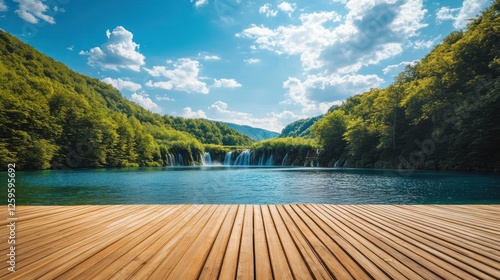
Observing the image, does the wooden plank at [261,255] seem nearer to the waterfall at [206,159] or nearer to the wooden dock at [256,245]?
the wooden dock at [256,245]

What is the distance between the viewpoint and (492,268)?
2.52 meters

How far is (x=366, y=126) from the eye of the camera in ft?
150

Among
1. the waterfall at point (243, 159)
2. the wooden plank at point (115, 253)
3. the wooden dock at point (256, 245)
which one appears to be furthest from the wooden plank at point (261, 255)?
the waterfall at point (243, 159)

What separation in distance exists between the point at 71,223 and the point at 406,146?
139ft

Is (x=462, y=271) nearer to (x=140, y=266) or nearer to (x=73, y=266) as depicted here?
(x=140, y=266)

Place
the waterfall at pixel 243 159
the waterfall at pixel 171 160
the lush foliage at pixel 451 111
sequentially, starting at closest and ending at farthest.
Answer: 1. the lush foliage at pixel 451 111
2. the waterfall at pixel 243 159
3. the waterfall at pixel 171 160

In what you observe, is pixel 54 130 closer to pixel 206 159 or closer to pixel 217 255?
pixel 206 159

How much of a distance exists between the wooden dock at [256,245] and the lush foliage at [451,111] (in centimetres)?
2642

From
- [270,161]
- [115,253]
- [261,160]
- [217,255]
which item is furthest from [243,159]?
[217,255]

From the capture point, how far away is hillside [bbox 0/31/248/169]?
1524 inches

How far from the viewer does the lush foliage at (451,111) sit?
2491cm

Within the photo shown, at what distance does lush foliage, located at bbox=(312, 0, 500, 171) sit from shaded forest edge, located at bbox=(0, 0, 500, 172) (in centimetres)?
10

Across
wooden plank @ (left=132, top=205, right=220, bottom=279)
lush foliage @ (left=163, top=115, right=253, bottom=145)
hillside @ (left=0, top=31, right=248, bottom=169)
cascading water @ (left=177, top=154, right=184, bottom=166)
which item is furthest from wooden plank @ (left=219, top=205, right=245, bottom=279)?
lush foliage @ (left=163, top=115, right=253, bottom=145)

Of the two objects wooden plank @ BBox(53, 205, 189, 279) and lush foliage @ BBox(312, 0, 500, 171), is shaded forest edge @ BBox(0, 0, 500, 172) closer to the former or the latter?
lush foliage @ BBox(312, 0, 500, 171)
